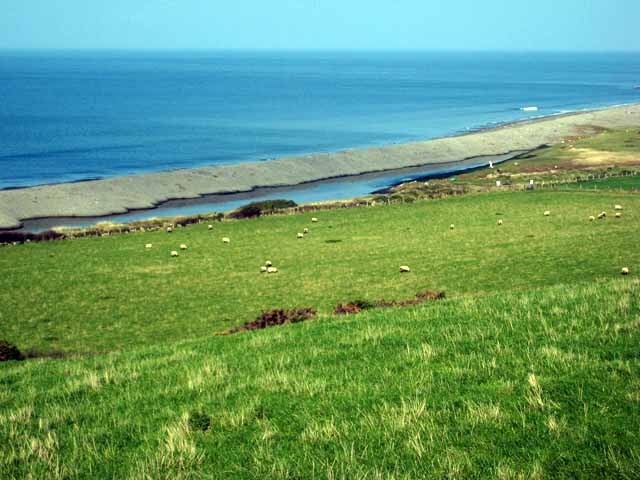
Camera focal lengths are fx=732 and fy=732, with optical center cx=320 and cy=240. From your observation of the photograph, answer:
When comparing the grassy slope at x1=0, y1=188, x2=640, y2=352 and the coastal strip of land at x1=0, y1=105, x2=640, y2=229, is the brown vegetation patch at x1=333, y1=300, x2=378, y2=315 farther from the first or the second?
the coastal strip of land at x1=0, y1=105, x2=640, y2=229

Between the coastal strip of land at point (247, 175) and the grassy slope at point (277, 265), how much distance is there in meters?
33.3

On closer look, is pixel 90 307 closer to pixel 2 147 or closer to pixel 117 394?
pixel 117 394

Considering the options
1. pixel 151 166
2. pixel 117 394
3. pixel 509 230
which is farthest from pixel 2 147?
pixel 117 394

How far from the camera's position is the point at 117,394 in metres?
12.9

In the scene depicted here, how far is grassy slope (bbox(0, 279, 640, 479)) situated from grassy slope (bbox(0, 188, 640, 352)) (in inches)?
352

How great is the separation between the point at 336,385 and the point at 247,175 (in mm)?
82273

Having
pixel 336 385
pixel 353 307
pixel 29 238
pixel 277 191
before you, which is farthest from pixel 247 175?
pixel 336 385

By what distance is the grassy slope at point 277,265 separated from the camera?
25.4 metres

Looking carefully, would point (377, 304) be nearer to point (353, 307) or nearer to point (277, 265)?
point (353, 307)

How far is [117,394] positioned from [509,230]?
30083 millimetres

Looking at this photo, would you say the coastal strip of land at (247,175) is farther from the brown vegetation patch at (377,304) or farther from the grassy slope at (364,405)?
the grassy slope at (364,405)

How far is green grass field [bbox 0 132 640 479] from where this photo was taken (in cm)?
888

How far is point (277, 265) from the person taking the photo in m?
33.6

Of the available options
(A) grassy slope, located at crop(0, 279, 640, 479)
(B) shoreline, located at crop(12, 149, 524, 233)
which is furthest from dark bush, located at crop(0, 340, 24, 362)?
(B) shoreline, located at crop(12, 149, 524, 233)
